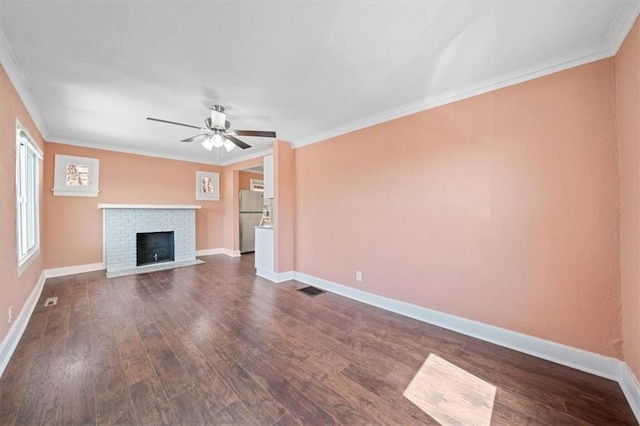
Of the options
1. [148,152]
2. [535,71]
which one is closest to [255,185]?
[148,152]

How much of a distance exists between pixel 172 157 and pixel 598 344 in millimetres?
7301

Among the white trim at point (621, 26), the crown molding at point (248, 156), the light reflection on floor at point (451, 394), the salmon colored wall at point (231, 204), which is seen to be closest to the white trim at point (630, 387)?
the light reflection on floor at point (451, 394)

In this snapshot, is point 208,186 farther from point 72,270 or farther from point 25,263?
point 25,263

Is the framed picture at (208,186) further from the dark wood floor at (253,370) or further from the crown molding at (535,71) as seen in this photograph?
the crown molding at (535,71)

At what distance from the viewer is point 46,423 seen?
1.44 m

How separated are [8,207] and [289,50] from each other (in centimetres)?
286

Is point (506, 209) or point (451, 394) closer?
point (451, 394)

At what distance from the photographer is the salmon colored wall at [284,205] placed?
14.1ft

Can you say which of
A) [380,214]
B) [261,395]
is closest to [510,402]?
[261,395]

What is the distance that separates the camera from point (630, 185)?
1.65 metres

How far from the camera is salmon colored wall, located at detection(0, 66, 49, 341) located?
2.03 m

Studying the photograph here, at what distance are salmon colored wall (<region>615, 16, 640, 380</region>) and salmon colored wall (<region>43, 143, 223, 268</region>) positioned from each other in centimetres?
703

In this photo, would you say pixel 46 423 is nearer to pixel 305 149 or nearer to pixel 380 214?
pixel 380 214

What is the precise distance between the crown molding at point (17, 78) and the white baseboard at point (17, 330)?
225 cm
